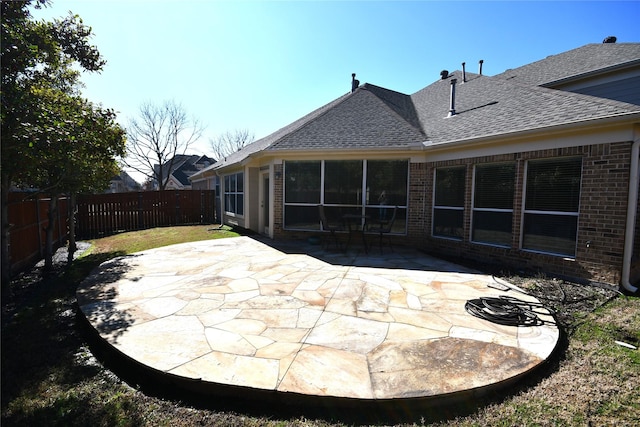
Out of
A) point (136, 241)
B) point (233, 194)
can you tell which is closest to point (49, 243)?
point (136, 241)

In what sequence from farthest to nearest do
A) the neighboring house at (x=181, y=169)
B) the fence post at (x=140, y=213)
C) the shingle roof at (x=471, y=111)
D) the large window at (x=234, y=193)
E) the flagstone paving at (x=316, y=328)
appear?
1. the neighboring house at (x=181, y=169)
2. the fence post at (x=140, y=213)
3. the large window at (x=234, y=193)
4. the shingle roof at (x=471, y=111)
5. the flagstone paving at (x=316, y=328)

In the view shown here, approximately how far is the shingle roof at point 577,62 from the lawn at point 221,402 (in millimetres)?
7776

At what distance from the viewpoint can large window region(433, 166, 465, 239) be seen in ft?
24.5

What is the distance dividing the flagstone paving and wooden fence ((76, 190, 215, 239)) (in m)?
7.67

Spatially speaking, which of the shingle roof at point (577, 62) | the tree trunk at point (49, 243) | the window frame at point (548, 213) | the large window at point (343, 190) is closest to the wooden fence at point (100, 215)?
the tree trunk at point (49, 243)

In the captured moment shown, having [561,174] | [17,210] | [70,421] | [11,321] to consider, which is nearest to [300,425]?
[70,421]

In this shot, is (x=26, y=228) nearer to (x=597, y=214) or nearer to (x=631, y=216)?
(x=597, y=214)

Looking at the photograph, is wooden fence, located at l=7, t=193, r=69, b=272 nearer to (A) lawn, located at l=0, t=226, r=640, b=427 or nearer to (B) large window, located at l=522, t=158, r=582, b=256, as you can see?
(A) lawn, located at l=0, t=226, r=640, b=427

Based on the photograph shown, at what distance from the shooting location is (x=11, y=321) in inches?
155

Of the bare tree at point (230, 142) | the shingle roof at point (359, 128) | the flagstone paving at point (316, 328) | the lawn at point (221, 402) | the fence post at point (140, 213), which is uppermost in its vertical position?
the bare tree at point (230, 142)

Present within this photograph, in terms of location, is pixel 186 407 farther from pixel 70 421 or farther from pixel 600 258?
pixel 600 258

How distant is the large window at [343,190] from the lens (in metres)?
8.45

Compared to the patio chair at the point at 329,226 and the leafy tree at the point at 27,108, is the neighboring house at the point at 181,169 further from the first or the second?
the leafy tree at the point at 27,108

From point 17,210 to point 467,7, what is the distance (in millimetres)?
12061
